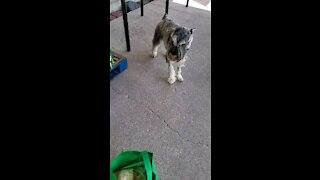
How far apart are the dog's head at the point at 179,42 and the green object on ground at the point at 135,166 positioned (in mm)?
791

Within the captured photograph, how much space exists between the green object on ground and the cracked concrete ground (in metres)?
0.25

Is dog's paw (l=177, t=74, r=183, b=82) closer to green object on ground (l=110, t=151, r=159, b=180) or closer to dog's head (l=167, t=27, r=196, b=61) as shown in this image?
dog's head (l=167, t=27, r=196, b=61)

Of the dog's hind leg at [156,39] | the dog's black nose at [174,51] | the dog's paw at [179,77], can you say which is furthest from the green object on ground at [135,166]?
the dog's hind leg at [156,39]

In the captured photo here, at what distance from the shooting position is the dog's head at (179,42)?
1.51 meters

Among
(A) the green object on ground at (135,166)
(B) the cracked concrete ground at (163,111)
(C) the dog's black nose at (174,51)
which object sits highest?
(C) the dog's black nose at (174,51)

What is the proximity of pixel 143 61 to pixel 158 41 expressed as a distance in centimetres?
22

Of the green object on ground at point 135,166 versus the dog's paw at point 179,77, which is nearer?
the green object on ground at point 135,166

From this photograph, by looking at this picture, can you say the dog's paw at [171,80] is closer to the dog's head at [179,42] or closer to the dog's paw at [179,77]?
the dog's paw at [179,77]

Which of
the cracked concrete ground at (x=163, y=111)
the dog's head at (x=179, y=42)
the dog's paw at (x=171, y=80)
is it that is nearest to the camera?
the cracked concrete ground at (x=163, y=111)

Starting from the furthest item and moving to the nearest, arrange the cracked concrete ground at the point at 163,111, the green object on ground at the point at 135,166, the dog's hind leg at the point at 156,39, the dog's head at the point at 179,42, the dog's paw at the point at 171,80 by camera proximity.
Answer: the dog's hind leg at the point at 156,39, the dog's paw at the point at 171,80, the dog's head at the point at 179,42, the cracked concrete ground at the point at 163,111, the green object on ground at the point at 135,166
